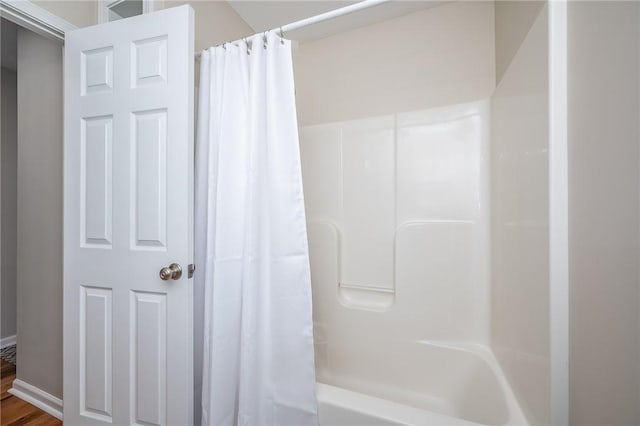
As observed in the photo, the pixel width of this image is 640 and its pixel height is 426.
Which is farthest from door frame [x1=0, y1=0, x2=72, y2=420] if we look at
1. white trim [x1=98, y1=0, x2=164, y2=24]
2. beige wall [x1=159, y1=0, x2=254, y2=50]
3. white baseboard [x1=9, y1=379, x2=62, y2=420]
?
beige wall [x1=159, y1=0, x2=254, y2=50]

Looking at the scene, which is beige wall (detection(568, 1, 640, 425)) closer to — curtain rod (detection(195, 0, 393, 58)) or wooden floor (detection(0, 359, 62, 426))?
curtain rod (detection(195, 0, 393, 58))

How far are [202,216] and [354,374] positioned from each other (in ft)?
4.43

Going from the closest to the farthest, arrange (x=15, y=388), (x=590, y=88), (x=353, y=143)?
1. (x=590, y=88)
2. (x=15, y=388)
3. (x=353, y=143)

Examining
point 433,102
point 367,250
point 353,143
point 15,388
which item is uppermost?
point 433,102

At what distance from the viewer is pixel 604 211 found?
62 centimetres

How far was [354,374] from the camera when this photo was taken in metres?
1.67

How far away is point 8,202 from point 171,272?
2.66 m

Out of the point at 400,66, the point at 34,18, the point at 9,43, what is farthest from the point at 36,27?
the point at 400,66

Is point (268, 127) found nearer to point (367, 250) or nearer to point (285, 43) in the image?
point (285, 43)

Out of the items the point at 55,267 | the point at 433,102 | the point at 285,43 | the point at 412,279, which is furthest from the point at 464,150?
the point at 55,267

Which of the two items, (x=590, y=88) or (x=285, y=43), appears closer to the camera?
(x=590, y=88)

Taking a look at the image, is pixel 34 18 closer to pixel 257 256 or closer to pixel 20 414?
pixel 257 256

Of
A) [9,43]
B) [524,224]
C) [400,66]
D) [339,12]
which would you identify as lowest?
[524,224]

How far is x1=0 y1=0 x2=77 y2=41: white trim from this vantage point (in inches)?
43.3
